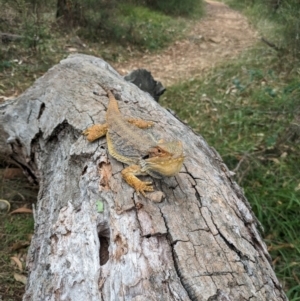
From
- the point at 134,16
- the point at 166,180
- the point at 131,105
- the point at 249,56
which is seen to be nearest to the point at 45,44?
the point at 134,16

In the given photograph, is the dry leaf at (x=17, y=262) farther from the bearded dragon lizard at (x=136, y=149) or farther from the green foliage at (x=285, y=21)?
the green foliage at (x=285, y=21)

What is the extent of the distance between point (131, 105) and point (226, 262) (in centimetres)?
223

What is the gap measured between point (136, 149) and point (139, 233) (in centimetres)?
77

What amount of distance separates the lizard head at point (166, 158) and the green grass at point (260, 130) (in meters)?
1.60

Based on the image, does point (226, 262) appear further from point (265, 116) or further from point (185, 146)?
point (265, 116)

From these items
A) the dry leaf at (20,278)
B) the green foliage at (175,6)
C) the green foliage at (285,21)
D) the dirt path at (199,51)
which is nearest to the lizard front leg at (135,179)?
the dry leaf at (20,278)

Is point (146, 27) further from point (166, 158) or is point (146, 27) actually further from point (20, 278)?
point (166, 158)

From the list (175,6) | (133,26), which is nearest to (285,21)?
(133,26)

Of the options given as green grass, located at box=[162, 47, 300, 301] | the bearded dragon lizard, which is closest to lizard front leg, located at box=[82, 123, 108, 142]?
the bearded dragon lizard

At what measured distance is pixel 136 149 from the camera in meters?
3.32

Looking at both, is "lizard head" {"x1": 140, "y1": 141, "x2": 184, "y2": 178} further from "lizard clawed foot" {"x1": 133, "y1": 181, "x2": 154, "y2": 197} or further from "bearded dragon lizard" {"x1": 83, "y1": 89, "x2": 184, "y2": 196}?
"lizard clawed foot" {"x1": 133, "y1": 181, "x2": 154, "y2": 197}

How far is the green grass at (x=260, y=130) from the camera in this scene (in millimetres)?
4332

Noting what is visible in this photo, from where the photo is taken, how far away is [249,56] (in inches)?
362

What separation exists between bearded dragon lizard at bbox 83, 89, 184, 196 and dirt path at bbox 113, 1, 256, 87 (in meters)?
4.90
